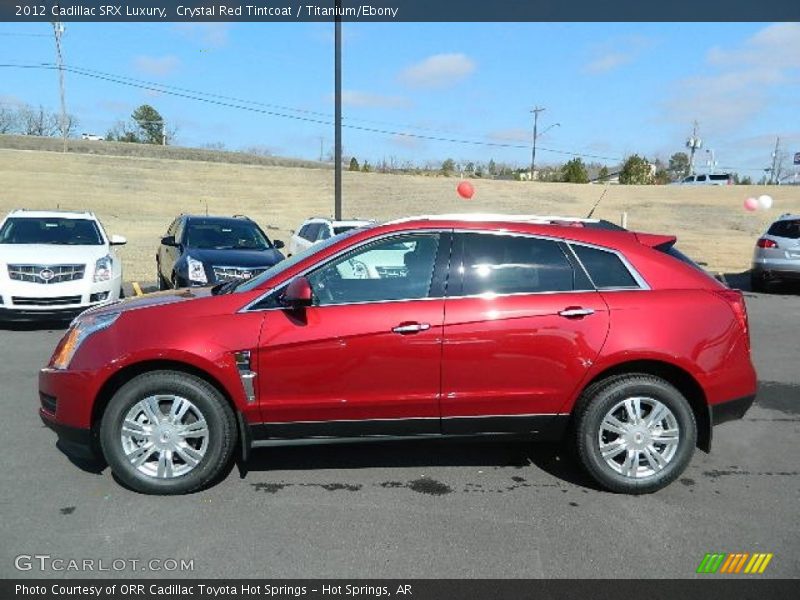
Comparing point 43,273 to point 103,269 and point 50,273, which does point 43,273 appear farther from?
point 103,269

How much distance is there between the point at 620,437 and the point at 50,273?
24.2 feet

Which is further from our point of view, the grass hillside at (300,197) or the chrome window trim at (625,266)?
the grass hillside at (300,197)

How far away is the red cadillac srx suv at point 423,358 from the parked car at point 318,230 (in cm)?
732

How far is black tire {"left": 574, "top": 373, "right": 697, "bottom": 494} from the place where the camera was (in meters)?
3.70

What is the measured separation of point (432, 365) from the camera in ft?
11.7

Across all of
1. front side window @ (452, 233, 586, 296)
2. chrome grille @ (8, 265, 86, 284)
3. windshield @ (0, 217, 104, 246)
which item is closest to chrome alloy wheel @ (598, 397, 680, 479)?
front side window @ (452, 233, 586, 296)

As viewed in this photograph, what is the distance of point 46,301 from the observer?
7875mm

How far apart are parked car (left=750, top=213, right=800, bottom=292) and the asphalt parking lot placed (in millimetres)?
9181

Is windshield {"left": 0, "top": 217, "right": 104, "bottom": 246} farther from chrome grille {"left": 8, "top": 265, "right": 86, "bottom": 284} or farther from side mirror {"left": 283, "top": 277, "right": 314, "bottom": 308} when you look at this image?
side mirror {"left": 283, "top": 277, "right": 314, "bottom": 308}

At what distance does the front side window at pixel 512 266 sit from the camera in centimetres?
371

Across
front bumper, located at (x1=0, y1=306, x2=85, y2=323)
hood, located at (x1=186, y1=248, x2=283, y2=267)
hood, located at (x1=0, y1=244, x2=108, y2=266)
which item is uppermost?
hood, located at (x1=0, y1=244, x2=108, y2=266)

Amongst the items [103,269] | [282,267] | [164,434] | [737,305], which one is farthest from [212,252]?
[737,305]

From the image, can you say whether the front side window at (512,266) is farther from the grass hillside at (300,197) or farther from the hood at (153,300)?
the grass hillside at (300,197)

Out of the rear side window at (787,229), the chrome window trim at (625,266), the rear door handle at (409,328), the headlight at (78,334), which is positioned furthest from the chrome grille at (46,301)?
the rear side window at (787,229)
